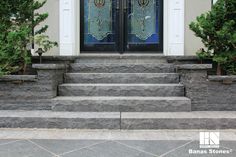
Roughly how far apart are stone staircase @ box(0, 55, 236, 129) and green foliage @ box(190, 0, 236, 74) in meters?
0.80

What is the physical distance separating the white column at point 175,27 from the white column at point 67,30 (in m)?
1.97

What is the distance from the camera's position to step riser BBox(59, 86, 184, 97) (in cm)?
530

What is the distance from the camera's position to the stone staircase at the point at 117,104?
15.0 ft

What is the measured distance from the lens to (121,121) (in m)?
4.57

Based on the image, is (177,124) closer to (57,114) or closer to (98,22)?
(57,114)

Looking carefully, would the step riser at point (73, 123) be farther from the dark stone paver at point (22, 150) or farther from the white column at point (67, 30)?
the white column at point (67, 30)

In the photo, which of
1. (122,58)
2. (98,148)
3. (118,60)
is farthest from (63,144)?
(122,58)

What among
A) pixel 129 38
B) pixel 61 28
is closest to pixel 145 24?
pixel 129 38

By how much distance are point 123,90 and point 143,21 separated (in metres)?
2.17

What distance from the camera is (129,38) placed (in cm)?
690

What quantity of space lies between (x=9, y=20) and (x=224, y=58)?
3650 mm

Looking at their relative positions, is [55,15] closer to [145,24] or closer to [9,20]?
[9,20]

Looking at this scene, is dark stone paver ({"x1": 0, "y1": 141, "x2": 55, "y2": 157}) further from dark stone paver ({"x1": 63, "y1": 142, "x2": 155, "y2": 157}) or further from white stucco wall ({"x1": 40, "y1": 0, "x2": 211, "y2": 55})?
white stucco wall ({"x1": 40, "y1": 0, "x2": 211, "y2": 55})

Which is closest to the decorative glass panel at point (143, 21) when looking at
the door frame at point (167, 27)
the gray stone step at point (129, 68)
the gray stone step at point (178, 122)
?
the door frame at point (167, 27)
